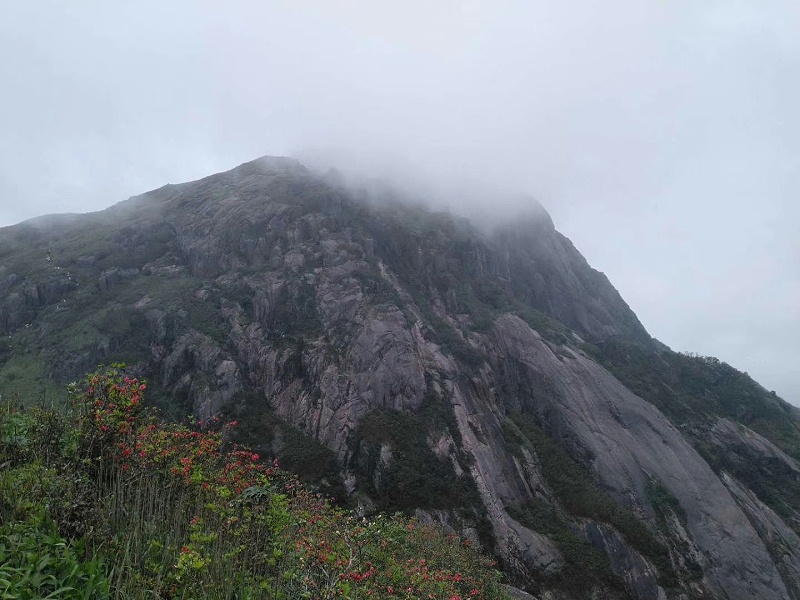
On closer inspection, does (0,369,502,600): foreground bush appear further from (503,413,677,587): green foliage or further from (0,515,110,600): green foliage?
(503,413,677,587): green foliage

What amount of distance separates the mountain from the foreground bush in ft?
71.6

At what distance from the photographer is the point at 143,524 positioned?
8430mm

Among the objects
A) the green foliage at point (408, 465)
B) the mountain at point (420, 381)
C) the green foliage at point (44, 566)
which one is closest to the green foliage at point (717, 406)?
the mountain at point (420, 381)

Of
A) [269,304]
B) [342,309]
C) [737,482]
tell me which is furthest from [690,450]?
[269,304]

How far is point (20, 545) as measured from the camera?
6078 millimetres

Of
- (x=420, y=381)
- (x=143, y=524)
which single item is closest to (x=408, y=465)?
(x=420, y=381)

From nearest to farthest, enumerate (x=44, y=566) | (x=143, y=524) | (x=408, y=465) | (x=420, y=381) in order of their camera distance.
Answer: (x=44, y=566)
(x=143, y=524)
(x=408, y=465)
(x=420, y=381)

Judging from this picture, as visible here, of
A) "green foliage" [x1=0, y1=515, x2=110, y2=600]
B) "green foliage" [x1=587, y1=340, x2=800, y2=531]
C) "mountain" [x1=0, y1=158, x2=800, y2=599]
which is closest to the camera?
"green foliage" [x1=0, y1=515, x2=110, y2=600]

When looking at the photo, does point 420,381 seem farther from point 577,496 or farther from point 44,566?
point 44,566

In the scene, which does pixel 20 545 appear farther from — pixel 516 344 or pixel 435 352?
pixel 516 344

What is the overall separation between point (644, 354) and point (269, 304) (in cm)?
5202

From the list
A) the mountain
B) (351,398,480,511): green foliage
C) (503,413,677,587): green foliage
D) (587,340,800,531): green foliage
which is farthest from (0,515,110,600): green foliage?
(587,340,800,531): green foliage

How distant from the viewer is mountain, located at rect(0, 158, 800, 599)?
40688 millimetres

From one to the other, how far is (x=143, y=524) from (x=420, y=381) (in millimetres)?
41143
